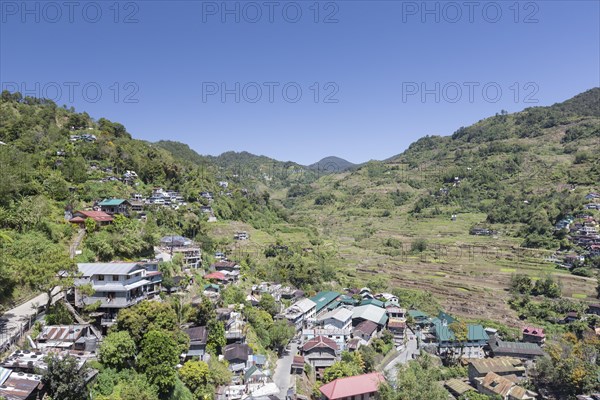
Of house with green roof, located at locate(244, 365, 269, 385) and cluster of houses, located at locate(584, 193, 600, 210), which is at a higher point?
cluster of houses, located at locate(584, 193, 600, 210)

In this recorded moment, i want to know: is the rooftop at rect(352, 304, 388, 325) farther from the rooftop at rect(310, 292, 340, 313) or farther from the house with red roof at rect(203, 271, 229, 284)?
the house with red roof at rect(203, 271, 229, 284)

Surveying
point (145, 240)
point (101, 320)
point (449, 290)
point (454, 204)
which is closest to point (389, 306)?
point (449, 290)

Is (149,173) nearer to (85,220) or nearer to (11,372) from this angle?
(85,220)

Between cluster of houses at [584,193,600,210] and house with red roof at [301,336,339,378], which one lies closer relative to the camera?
house with red roof at [301,336,339,378]

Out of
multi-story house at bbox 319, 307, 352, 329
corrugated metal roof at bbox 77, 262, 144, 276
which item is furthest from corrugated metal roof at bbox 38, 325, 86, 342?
multi-story house at bbox 319, 307, 352, 329

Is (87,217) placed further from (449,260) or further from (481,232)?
(481,232)
